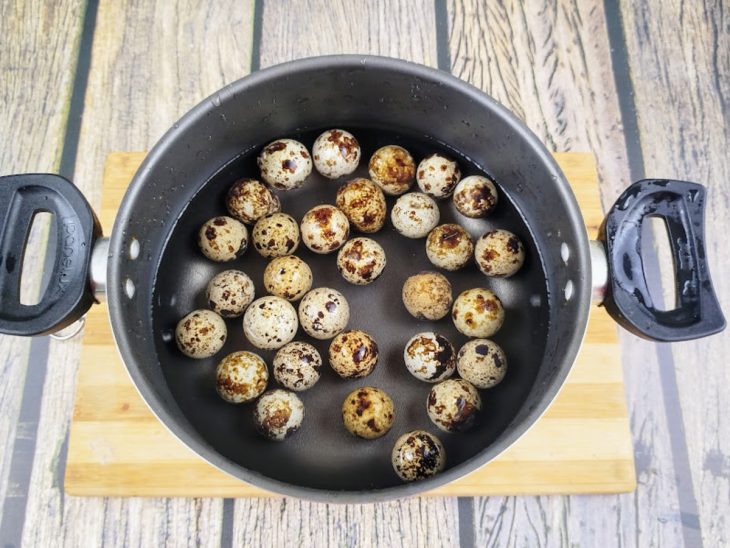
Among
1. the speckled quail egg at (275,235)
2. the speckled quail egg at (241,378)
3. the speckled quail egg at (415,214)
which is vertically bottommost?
the speckled quail egg at (241,378)

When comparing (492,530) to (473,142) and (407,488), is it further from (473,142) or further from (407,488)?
(473,142)

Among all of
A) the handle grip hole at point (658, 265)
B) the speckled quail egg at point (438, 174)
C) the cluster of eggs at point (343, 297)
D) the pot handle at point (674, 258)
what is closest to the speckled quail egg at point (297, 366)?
the cluster of eggs at point (343, 297)

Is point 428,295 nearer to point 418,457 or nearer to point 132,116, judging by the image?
point 418,457

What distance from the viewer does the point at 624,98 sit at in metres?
1.42

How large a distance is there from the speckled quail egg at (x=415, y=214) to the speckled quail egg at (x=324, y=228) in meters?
0.09

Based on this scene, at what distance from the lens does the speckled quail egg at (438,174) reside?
3.51 feet

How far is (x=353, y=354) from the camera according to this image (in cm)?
98

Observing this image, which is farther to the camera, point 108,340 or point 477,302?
point 108,340

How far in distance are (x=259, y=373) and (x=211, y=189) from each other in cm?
→ 32

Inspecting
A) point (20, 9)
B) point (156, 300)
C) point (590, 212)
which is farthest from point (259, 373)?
point (20, 9)

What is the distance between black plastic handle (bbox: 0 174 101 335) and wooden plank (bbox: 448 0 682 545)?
77cm

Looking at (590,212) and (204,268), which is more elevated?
(590,212)

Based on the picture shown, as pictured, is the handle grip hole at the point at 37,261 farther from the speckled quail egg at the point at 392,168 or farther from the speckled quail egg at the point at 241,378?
the speckled quail egg at the point at 392,168

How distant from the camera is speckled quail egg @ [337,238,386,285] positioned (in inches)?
40.8
